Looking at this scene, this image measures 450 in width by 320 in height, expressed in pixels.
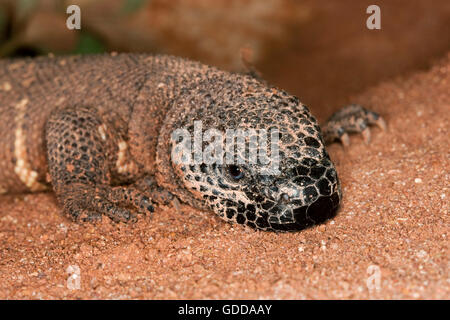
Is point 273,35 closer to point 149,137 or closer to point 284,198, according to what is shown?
point 149,137

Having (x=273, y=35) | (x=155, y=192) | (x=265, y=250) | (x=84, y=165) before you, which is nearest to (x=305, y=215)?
(x=265, y=250)

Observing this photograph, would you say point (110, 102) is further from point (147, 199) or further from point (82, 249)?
point (82, 249)

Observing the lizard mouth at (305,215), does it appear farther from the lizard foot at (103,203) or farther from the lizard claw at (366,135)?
the lizard claw at (366,135)

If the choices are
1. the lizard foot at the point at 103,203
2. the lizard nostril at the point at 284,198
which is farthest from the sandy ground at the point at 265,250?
the lizard nostril at the point at 284,198

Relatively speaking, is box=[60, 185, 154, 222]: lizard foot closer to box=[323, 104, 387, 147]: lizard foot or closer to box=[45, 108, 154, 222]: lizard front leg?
box=[45, 108, 154, 222]: lizard front leg

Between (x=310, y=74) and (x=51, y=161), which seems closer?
(x=51, y=161)
